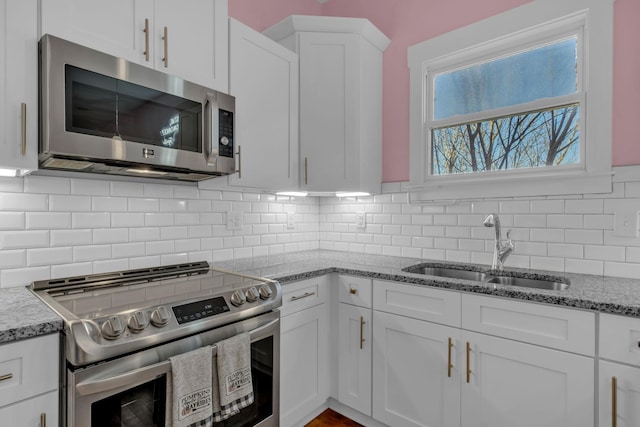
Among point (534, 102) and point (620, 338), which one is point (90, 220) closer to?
point (620, 338)

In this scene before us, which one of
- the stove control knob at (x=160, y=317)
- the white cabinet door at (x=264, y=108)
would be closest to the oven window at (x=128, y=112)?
the white cabinet door at (x=264, y=108)

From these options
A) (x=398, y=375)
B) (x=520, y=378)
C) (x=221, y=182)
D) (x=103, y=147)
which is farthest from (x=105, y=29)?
(x=520, y=378)

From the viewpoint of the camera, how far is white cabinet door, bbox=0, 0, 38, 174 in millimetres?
1167

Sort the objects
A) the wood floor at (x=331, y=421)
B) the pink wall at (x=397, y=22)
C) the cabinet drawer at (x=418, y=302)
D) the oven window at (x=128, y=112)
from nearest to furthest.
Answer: the oven window at (x=128, y=112), the cabinet drawer at (x=418, y=302), the wood floor at (x=331, y=421), the pink wall at (x=397, y=22)

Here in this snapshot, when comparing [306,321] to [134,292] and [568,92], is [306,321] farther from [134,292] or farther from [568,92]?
[568,92]

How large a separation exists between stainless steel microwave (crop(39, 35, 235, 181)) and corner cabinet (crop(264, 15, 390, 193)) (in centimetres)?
65

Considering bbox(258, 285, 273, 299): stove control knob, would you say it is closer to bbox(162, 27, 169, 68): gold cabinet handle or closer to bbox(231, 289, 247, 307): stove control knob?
bbox(231, 289, 247, 307): stove control knob

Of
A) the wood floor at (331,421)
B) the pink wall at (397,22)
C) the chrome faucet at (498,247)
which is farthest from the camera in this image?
the pink wall at (397,22)

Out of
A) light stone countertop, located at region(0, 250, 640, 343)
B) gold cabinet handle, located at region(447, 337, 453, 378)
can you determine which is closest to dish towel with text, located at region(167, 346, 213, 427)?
light stone countertop, located at region(0, 250, 640, 343)

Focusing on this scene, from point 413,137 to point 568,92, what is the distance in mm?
884

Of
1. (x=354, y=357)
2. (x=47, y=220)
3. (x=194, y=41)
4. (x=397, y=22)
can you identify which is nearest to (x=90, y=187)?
(x=47, y=220)

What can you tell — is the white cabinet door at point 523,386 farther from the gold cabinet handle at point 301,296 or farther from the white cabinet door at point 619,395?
the gold cabinet handle at point 301,296

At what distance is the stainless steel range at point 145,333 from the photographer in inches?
39.9

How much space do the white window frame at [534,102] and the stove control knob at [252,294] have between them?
1.35m
